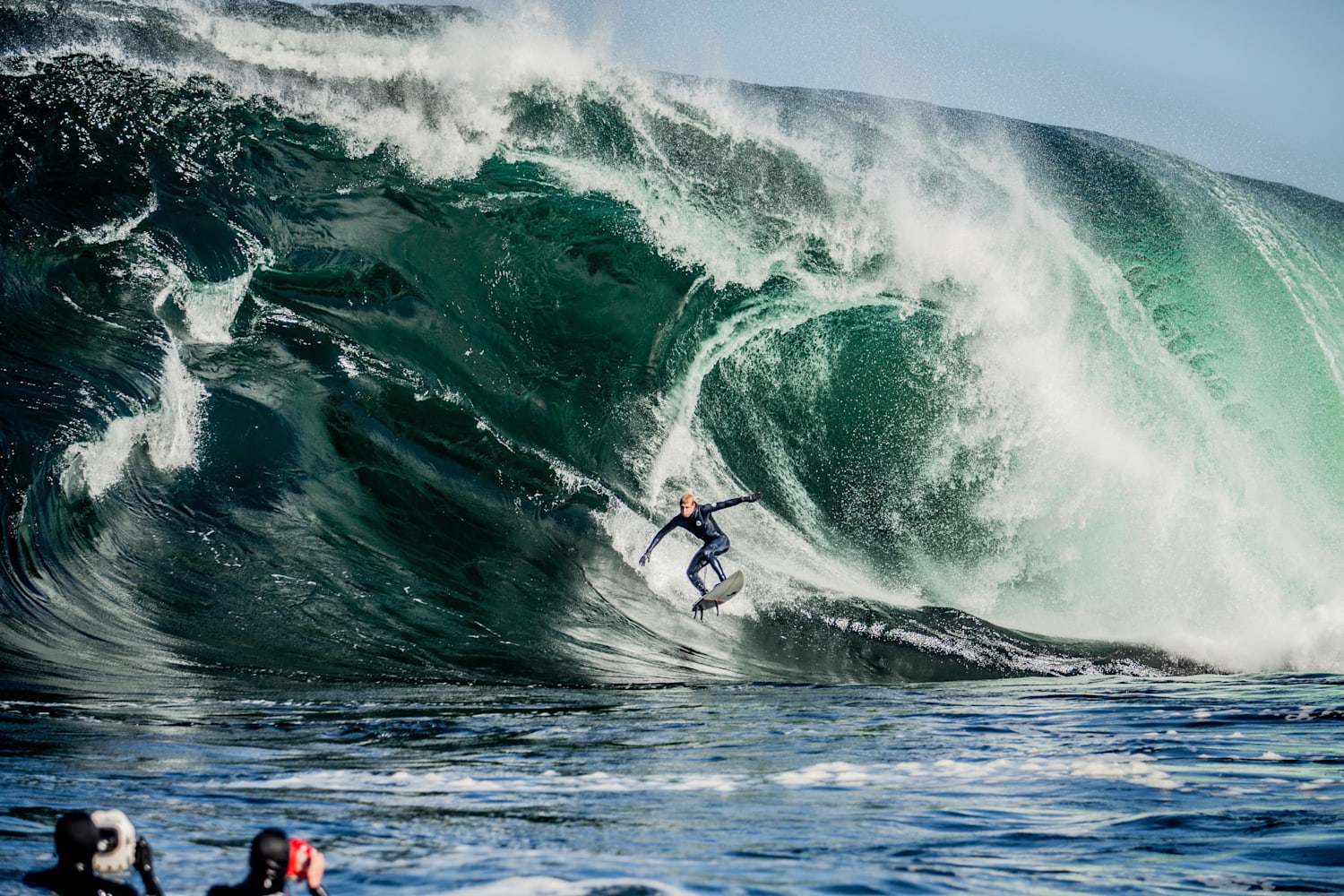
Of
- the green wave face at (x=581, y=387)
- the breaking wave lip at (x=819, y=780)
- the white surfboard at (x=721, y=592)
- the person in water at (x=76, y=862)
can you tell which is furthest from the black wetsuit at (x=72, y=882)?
the white surfboard at (x=721, y=592)

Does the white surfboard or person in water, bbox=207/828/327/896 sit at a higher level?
the white surfboard

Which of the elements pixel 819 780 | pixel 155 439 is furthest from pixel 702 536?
pixel 155 439

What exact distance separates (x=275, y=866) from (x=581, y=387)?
10.0 meters

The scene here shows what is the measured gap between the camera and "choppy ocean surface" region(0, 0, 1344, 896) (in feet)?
25.0

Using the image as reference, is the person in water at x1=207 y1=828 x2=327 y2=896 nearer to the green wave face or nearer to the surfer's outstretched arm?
the green wave face

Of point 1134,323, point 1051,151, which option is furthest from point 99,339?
point 1051,151

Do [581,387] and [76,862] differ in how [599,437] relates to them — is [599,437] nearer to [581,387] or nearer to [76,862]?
[581,387]

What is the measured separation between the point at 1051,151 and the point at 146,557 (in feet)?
61.0

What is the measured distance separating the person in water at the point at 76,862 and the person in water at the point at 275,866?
8.3 inches

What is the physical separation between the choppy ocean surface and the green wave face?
0.05 m

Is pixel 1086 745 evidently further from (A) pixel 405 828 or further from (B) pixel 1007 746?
(A) pixel 405 828

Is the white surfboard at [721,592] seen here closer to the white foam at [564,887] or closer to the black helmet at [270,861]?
the white foam at [564,887]

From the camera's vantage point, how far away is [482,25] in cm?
1405

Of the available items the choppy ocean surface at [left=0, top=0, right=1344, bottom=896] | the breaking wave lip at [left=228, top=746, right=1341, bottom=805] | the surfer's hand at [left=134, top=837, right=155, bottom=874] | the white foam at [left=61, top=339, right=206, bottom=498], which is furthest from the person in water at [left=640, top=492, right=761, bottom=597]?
the surfer's hand at [left=134, top=837, right=155, bottom=874]
